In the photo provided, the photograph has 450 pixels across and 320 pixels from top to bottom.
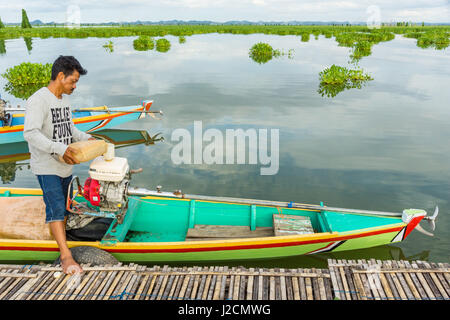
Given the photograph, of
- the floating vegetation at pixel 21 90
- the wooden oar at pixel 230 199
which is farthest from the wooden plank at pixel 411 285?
the floating vegetation at pixel 21 90

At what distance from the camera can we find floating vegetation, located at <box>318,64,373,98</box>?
18.7 metres

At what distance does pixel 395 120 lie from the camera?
1294 cm

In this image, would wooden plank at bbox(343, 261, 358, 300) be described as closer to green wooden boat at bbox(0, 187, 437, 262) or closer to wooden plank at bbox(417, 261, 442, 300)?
green wooden boat at bbox(0, 187, 437, 262)

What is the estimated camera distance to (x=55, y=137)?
3.64 meters

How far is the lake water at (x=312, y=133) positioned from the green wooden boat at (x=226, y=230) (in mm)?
737

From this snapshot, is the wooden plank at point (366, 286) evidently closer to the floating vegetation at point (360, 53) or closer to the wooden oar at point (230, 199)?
the wooden oar at point (230, 199)

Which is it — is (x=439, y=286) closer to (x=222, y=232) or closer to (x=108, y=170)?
(x=222, y=232)

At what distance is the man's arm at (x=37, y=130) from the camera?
10.9ft

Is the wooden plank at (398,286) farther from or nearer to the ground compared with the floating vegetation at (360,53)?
nearer to the ground

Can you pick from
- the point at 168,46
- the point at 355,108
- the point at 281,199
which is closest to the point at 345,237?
the point at 281,199

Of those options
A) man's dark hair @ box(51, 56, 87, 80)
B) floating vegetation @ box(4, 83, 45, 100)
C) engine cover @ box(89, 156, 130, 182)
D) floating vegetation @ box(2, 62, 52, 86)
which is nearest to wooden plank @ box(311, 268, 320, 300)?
engine cover @ box(89, 156, 130, 182)

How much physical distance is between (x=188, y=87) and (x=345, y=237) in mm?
15890

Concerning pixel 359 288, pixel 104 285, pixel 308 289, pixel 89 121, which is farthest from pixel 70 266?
pixel 89 121
